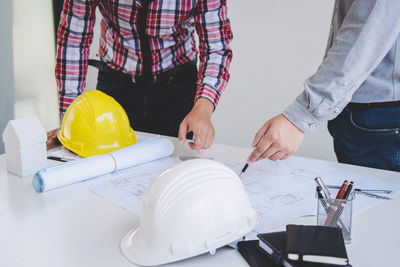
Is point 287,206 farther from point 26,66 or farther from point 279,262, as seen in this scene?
point 26,66

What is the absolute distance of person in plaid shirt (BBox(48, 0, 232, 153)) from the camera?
57.8 inches

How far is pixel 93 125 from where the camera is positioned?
50.1 inches

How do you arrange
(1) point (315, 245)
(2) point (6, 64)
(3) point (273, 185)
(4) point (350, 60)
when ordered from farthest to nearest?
(2) point (6, 64) → (3) point (273, 185) → (4) point (350, 60) → (1) point (315, 245)

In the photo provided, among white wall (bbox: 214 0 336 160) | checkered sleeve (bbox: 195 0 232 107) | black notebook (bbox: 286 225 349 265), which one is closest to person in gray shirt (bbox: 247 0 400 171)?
black notebook (bbox: 286 225 349 265)

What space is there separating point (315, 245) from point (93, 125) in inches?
31.0

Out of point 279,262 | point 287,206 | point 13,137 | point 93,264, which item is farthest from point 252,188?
point 13,137

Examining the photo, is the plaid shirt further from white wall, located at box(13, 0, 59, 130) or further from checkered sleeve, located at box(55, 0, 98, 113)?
white wall, located at box(13, 0, 59, 130)

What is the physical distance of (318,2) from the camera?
9.36ft

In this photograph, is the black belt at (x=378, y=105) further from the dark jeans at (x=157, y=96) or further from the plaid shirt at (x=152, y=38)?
the dark jeans at (x=157, y=96)

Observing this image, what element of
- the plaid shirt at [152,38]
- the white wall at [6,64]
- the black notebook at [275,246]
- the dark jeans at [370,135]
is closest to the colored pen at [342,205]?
the black notebook at [275,246]

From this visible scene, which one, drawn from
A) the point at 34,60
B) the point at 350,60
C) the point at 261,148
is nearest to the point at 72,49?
the point at 261,148

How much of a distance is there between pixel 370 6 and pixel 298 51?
6.76ft

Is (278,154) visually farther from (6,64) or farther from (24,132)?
(6,64)

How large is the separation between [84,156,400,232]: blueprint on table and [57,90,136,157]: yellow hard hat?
5.6 inches
